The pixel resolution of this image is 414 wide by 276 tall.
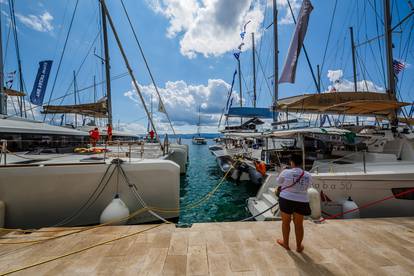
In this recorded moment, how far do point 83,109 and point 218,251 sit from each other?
1380 cm

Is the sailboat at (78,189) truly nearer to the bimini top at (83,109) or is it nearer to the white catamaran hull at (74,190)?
the white catamaran hull at (74,190)

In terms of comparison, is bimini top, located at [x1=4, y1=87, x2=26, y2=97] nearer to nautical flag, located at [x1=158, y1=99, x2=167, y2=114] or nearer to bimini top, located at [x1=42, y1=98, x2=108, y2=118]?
bimini top, located at [x1=42, y1=98, x2=108, y2=118]

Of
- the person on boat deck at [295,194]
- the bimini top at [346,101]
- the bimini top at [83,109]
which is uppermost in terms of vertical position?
the bimini top at [83,109]

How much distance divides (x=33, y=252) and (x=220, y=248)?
10.7 ft

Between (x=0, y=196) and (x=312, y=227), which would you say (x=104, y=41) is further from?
(x=312, y=227)

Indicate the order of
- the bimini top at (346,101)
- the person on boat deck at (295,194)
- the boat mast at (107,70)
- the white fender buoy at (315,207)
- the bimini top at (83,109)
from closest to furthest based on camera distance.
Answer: the person on boat deck at (295,194) → the white fender buoy at (315,207) → the bimini top at (346,101) → the boat mast at (107,70) → the bimini top at (83,109)

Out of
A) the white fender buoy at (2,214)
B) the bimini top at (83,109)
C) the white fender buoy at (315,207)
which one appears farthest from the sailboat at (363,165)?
the bimini top at (83,109)

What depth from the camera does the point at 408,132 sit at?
24.4 ft

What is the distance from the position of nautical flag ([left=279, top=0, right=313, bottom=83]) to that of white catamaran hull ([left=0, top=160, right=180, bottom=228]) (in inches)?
370

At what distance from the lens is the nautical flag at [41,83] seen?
17291 millimetres

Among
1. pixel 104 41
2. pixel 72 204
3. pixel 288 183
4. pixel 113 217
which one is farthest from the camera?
pixel 104 41

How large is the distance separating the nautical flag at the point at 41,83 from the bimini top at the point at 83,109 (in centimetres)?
528

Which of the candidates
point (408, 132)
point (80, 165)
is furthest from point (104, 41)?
point (408, 132)

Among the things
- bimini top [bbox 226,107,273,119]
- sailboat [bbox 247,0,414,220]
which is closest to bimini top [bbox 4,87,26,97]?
bimini top [bbox 226,107,273,119]
